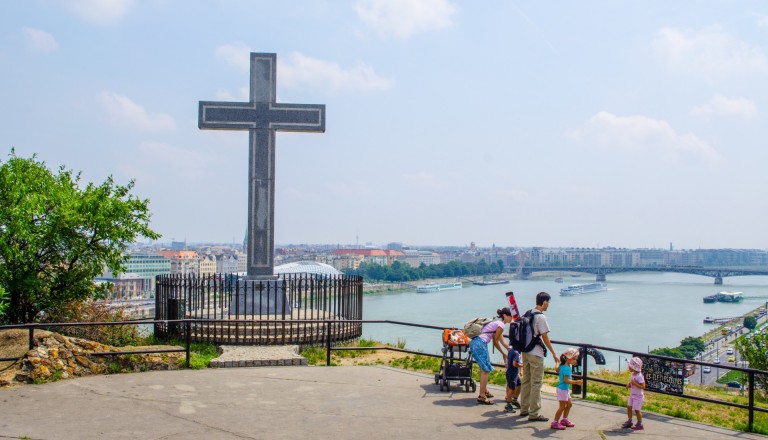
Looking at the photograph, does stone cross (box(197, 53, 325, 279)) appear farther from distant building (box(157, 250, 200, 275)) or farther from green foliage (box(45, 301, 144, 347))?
distant building (box(157, 250, 200, 275))

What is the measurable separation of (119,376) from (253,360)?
193 centimetres

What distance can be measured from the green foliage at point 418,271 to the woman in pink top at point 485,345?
5691 inches

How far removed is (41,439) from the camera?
574 cm

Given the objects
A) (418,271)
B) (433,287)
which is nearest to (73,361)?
(433,287)

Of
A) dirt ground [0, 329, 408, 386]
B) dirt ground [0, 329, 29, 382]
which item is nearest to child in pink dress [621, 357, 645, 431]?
dirt ground [0, 329, 408, 386]

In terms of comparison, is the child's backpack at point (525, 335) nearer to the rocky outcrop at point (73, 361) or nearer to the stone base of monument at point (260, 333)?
the rocky outcrop at point (73, 361)

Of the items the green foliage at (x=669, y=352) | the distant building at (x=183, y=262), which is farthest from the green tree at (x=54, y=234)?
the distant building at (x=183, y=262)

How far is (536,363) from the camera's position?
6.90m

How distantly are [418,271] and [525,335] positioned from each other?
157 metres

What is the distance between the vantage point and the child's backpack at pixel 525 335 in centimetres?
689

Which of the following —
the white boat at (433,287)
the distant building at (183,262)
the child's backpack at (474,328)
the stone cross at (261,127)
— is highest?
the stone cross at (261,127)

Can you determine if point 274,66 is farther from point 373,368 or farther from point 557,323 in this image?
point 557,323

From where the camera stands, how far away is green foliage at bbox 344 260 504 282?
504 ft

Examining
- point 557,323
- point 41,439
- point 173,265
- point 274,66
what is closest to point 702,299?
point 557,323
